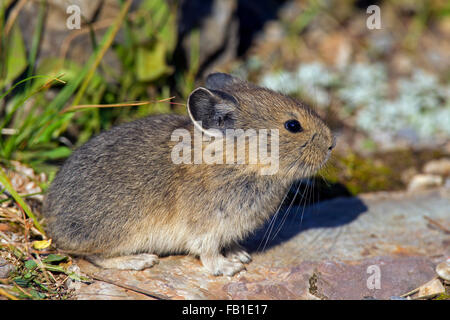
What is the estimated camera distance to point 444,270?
5.50 meters

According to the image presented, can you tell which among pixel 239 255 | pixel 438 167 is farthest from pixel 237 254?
pixel 438 167

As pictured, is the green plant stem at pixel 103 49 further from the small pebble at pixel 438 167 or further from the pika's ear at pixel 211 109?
the small pebble at pixel 438 167

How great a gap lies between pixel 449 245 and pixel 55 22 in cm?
664

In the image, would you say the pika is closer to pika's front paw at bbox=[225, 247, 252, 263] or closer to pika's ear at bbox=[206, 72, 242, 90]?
pika's front paw at bbox=[225, 247, 252, 263]

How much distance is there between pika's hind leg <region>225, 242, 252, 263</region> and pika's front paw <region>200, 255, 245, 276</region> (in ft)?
0.43

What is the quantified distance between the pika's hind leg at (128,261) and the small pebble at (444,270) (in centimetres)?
316

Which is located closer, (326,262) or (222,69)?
(326,262)

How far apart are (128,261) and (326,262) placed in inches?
91.1

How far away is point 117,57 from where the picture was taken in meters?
8.38

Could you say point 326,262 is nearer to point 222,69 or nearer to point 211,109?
point 211,109

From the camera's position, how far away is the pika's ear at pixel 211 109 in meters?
5.15

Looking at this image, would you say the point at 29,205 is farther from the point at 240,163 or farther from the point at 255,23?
Result: the point at 255,23

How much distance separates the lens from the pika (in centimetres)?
551

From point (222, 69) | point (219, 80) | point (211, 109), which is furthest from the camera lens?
point (222, 69)
